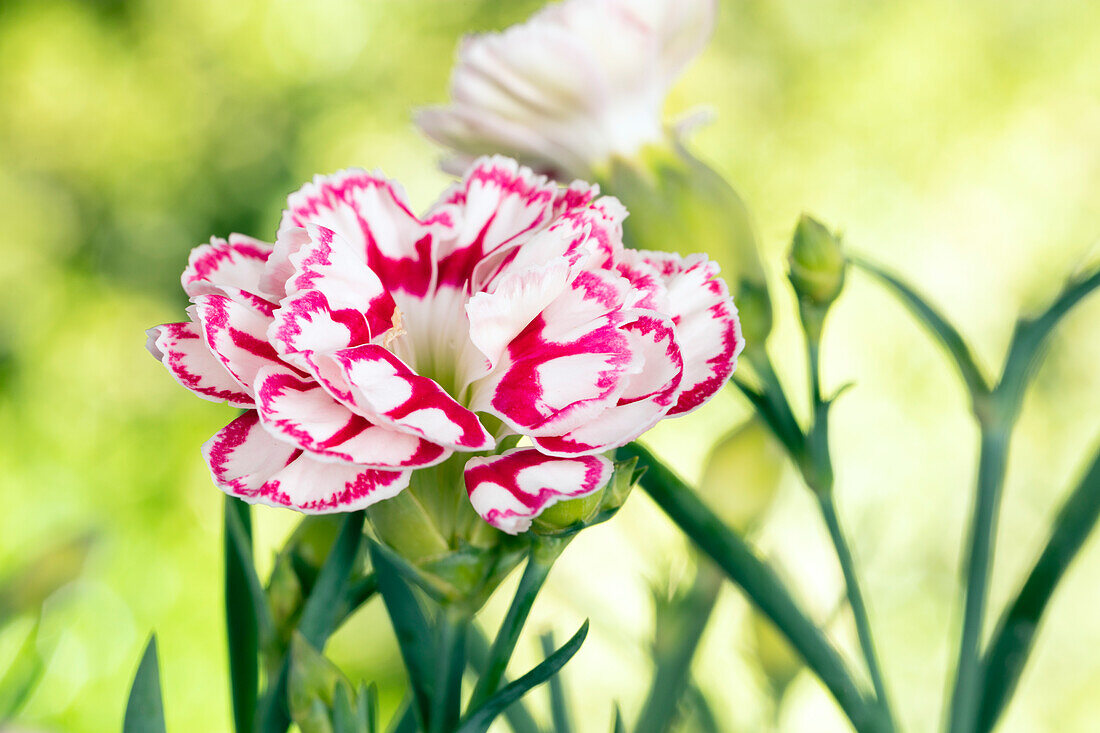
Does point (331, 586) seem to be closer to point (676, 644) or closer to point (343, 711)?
point (343, 711)

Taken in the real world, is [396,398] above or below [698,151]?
above

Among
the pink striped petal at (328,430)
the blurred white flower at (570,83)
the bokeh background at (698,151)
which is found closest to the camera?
the pink striped petal at (328,430)

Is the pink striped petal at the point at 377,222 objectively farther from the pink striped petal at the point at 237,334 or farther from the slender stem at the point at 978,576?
the slender stem at the point at 978,576

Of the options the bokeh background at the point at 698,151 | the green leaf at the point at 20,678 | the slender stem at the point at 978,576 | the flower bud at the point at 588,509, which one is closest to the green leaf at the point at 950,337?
the slender stem at the point at 978,576

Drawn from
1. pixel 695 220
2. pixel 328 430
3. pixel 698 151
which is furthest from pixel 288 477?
pixel 698 151

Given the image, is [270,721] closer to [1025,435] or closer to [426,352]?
[426,352]

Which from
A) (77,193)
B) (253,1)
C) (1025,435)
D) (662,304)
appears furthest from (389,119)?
(662,304)
